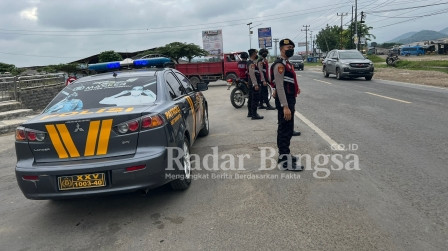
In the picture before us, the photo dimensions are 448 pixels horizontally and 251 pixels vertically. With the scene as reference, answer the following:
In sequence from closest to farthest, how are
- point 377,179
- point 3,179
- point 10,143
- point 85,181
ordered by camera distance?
point 85,181 < point 377,179 < point 3,179 < point 10,143

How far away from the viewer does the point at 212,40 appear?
1608 inches

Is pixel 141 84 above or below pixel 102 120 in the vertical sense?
above

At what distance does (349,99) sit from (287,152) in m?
7.57

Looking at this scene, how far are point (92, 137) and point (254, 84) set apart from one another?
19.6 ft

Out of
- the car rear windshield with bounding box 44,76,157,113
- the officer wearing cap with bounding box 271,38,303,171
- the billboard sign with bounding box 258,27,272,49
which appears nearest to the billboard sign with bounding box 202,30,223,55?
the billboard sign with bounding box 258,27,272,49

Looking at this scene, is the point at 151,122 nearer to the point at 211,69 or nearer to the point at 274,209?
the point at 274,209

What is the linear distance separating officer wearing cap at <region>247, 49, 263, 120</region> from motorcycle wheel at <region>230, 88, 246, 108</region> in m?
1.69

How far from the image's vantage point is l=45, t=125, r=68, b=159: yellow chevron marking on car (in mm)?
3607

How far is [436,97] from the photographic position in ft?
39.0

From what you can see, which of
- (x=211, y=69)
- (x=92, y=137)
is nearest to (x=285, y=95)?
(x=92, y=137)

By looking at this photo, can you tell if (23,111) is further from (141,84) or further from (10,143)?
(141,84)

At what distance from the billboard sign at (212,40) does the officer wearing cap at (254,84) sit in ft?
105

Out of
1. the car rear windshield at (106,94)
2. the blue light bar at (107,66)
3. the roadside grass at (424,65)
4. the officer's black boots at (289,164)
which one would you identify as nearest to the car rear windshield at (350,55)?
the roadside grass at (424,65)

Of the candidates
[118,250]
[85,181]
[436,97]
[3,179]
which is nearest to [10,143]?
[3,179]
